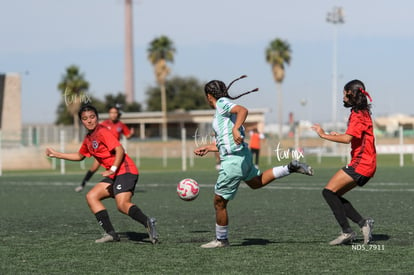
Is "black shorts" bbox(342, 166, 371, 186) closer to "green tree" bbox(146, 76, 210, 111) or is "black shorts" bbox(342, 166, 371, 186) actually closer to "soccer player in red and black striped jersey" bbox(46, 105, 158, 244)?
"soccer player in red and black striped jersey" bbox(46, 105, 158, 244)

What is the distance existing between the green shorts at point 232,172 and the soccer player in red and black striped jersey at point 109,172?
42.8 inches

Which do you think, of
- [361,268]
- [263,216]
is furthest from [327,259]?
[263,216]

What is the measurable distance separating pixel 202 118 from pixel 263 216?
81583 millimetres

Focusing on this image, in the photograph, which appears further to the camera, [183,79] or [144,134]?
[183,79]

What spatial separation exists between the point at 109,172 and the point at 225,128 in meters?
1.57

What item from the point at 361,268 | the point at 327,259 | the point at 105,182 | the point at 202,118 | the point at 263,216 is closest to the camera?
the point at 361,268

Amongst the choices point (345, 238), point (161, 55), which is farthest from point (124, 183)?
point (161, 55)

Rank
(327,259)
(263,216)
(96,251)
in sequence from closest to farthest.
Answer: (327,259) < (96,251) < (263,216)

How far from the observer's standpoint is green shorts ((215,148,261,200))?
8961 millimetres

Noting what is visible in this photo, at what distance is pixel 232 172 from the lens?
8.95m

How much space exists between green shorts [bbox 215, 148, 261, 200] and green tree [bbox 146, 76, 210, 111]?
104457 millimetres

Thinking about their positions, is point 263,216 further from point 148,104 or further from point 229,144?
point 148,104

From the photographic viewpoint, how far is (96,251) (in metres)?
8.95

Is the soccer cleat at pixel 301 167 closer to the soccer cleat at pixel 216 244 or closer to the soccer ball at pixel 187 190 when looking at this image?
the soccer cleat at pixel 216 244
